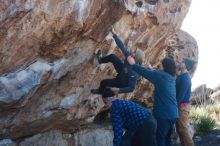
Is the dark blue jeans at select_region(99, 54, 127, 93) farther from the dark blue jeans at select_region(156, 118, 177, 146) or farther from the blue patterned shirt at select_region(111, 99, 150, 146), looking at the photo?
the blue patterned shirt at select_region(111, 99, 150, 146)

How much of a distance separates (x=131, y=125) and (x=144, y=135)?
0.23 meters

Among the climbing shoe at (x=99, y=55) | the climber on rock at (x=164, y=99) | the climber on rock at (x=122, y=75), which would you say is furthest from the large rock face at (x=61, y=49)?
the climber on rock at (x=164, y=99)

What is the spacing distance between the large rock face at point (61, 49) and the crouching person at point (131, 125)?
1.84 metres

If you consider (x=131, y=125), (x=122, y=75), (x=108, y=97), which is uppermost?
(x=122, y=75)

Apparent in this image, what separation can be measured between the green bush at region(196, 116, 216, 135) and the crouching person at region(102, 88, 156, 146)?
8067mm

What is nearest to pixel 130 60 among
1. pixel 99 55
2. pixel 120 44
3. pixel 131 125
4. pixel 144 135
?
pixel 120 44

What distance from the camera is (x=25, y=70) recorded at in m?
8.14

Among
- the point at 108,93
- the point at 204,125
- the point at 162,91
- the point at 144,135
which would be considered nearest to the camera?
the point at 144,135

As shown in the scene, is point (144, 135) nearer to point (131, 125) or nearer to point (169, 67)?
point (131, 125)

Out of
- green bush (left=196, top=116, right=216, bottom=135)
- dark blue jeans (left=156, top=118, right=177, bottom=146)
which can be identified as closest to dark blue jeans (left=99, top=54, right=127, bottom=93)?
dark blue jeans (left=156, top=118, right=177, bottom=146)

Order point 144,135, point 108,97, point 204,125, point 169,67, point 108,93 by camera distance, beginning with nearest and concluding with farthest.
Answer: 1. point 144,135
2. point 108,97
3. point 108,93
4. point 169,67
5. point 204,125

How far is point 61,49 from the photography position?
8.58m

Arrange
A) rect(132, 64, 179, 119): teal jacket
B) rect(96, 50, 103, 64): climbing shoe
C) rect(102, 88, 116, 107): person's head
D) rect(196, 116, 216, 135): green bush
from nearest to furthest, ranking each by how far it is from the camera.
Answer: rect(102, 88, 116, 107): person's head < rect(132, 64, 179, 119): teal jacket < rect(96, 50, 103, 64): climbing shoe < rect(196, 116, 216, 135): green bush

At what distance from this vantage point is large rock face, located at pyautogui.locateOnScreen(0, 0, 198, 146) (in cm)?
769
